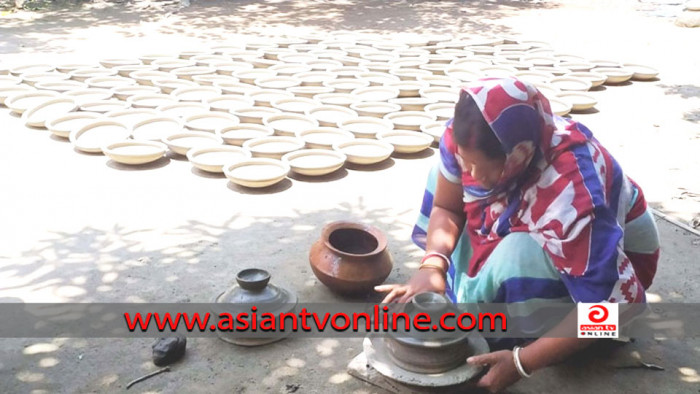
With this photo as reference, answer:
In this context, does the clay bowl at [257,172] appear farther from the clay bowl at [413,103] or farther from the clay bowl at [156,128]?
the clay bowl at [413,103]

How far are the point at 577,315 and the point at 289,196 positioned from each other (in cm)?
242

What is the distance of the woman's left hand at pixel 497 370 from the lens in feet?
6.77

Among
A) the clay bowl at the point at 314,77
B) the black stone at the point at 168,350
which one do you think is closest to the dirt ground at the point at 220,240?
the black stone at the point at 168,350

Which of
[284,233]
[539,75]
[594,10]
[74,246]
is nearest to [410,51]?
[539,75]

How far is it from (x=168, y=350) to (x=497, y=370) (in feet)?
4.04

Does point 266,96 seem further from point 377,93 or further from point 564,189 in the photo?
point 564,189

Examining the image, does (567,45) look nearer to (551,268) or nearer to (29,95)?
(29,95)

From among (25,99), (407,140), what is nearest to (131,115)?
(25,99)

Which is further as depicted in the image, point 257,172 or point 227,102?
point 227,102

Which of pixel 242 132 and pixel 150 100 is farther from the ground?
pixel 150 100

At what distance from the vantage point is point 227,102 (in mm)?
5660

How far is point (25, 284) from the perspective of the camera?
3.01 meters

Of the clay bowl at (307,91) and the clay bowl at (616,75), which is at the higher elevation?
the clay bowl at (307,91)

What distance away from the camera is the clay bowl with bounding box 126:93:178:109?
222 inches
